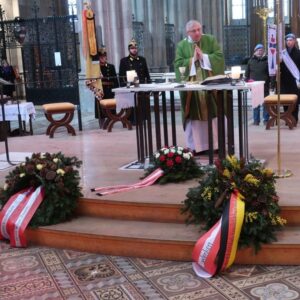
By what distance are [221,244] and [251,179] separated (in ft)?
1.83

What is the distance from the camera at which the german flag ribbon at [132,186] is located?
17.5 feet

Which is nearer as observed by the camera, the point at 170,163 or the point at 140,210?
the point at 140,210

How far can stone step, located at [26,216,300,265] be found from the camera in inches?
168

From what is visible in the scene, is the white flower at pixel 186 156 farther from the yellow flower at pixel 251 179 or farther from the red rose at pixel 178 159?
the yellow flower at pixel 251 179

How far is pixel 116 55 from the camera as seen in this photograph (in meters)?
14.5

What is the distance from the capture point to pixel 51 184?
497 cm

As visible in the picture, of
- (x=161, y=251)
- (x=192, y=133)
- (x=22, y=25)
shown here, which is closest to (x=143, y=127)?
(x=192, y=133)

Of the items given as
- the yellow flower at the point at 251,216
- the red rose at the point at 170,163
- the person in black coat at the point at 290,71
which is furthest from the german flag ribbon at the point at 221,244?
the person in black coat at the point at 290,71

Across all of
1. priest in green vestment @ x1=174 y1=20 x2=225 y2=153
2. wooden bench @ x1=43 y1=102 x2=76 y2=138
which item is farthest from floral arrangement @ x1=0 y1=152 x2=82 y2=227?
wooden bench @ x1=43 y1=102 x2=76 y2=138

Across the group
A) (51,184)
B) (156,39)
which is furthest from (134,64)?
(156,39)

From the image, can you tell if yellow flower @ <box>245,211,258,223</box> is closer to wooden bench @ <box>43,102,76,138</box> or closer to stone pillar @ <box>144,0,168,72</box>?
wooden bench @ <box>43,102,76,138</box>

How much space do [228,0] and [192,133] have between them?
933 inches

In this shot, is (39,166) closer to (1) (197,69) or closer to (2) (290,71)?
(1) (197,69)

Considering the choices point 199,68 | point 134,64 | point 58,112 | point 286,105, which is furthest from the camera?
point 134,64
